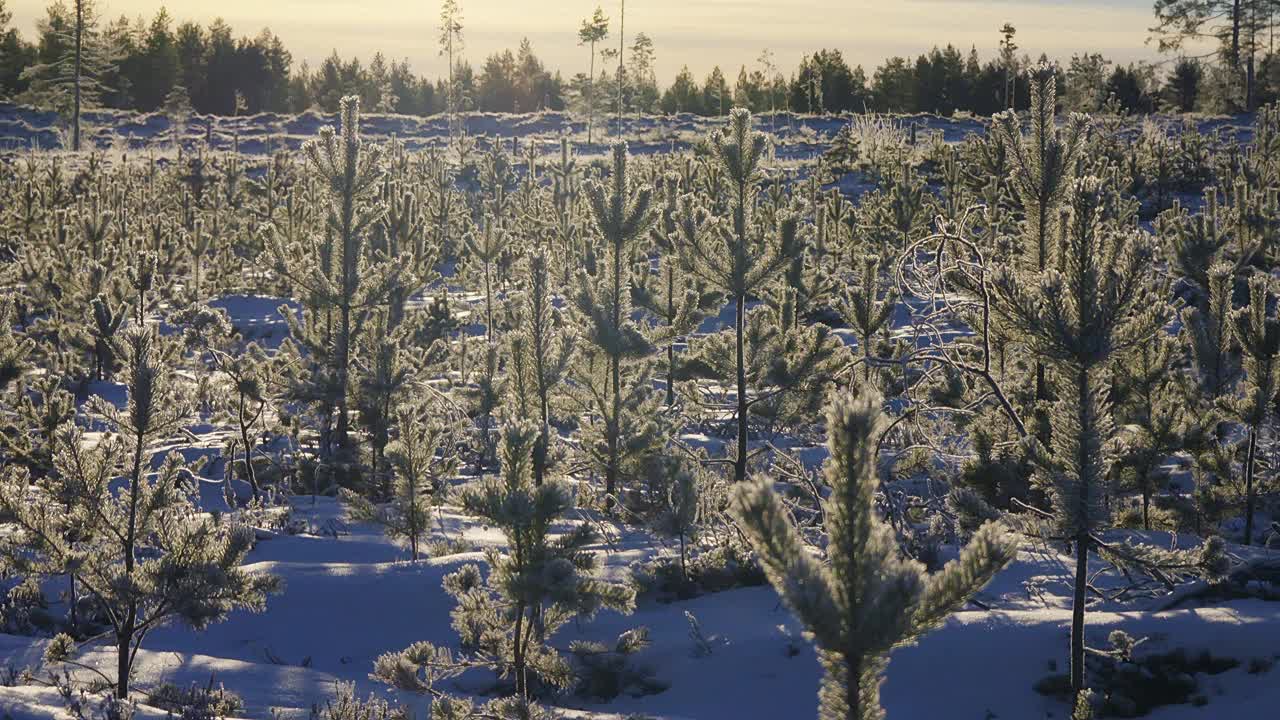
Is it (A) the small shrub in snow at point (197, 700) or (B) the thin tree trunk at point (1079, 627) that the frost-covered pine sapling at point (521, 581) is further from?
(B) the thin tree trunk at point (1079, 627)

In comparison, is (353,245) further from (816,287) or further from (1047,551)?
(1047,551)

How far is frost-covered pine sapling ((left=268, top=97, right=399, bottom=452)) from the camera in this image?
11.2 meters

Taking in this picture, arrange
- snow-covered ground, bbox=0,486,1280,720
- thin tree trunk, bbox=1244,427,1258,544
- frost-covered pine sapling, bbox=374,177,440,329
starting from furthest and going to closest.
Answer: frost-covered pine sapling, bbox=374,177,440,329, thin tree trunk, bbox=1244,427,1258,544, snow-covered ground, bbox=0,486,1280,720

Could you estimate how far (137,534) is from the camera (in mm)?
5695

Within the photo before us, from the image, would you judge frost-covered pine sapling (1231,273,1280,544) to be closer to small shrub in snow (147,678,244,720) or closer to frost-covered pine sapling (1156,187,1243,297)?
frost-covered pine sapling (1156,187,1243,297)

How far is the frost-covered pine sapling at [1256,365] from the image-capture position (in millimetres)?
7664

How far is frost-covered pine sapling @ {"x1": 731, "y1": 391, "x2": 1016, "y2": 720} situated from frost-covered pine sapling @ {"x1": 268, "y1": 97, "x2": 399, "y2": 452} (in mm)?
9360

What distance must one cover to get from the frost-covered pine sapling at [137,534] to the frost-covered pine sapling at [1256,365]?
7320mm

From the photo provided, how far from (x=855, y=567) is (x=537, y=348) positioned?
6.86 m

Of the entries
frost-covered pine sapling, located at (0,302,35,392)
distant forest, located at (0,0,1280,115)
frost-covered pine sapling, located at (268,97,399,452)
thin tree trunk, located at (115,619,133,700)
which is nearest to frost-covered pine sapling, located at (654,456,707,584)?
thin tree trunk, located at (115,619,133,700)

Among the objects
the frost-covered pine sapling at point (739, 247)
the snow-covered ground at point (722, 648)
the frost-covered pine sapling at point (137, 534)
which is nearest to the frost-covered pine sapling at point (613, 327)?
the frost-covered pine sapling at point (739, 247)

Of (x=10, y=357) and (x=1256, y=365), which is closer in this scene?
(x=1256, y=365)

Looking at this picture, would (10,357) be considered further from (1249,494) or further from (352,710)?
(1249,494)

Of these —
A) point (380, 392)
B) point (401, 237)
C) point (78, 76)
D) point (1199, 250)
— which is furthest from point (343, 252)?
point (78, 76)
